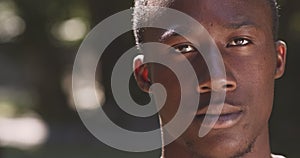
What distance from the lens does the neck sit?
1.94 meters

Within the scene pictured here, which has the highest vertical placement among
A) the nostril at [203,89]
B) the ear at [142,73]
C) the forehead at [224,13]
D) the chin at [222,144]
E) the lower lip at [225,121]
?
the forehead at [224,13]

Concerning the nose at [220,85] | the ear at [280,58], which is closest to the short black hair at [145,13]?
the ear at [280,58]

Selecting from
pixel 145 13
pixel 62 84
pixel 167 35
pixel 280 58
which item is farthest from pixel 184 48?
pixel 62 84

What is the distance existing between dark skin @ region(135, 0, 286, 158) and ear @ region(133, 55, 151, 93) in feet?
0.37

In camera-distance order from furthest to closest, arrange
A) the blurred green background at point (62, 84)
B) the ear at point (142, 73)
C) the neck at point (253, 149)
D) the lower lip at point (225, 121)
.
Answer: the blurred green background at point (62, 84), the ear at point (142, 73), the neck at point (253, 149), the lower lip at point (225, 121)

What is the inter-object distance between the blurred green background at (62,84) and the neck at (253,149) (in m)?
6.27

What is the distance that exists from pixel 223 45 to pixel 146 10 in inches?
10.5

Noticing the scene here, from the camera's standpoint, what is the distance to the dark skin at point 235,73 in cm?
184

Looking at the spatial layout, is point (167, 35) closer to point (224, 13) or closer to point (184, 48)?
point (184, 48)

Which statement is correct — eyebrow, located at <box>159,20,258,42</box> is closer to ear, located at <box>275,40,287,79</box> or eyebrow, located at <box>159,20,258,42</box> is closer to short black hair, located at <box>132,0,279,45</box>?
short black hair, located at <box>132,0,279,45</box>

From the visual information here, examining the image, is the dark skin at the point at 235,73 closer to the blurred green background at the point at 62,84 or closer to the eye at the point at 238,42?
the eye at the point at 238,42

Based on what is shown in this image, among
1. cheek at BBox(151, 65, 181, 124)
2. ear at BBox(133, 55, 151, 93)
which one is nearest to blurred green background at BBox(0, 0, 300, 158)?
ear at BBox(133, 55, 151, 93)

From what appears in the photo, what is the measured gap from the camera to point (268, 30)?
1.94m

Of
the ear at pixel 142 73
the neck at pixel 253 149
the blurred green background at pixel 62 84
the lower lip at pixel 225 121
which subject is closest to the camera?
the lower lip at pixel 225 121
